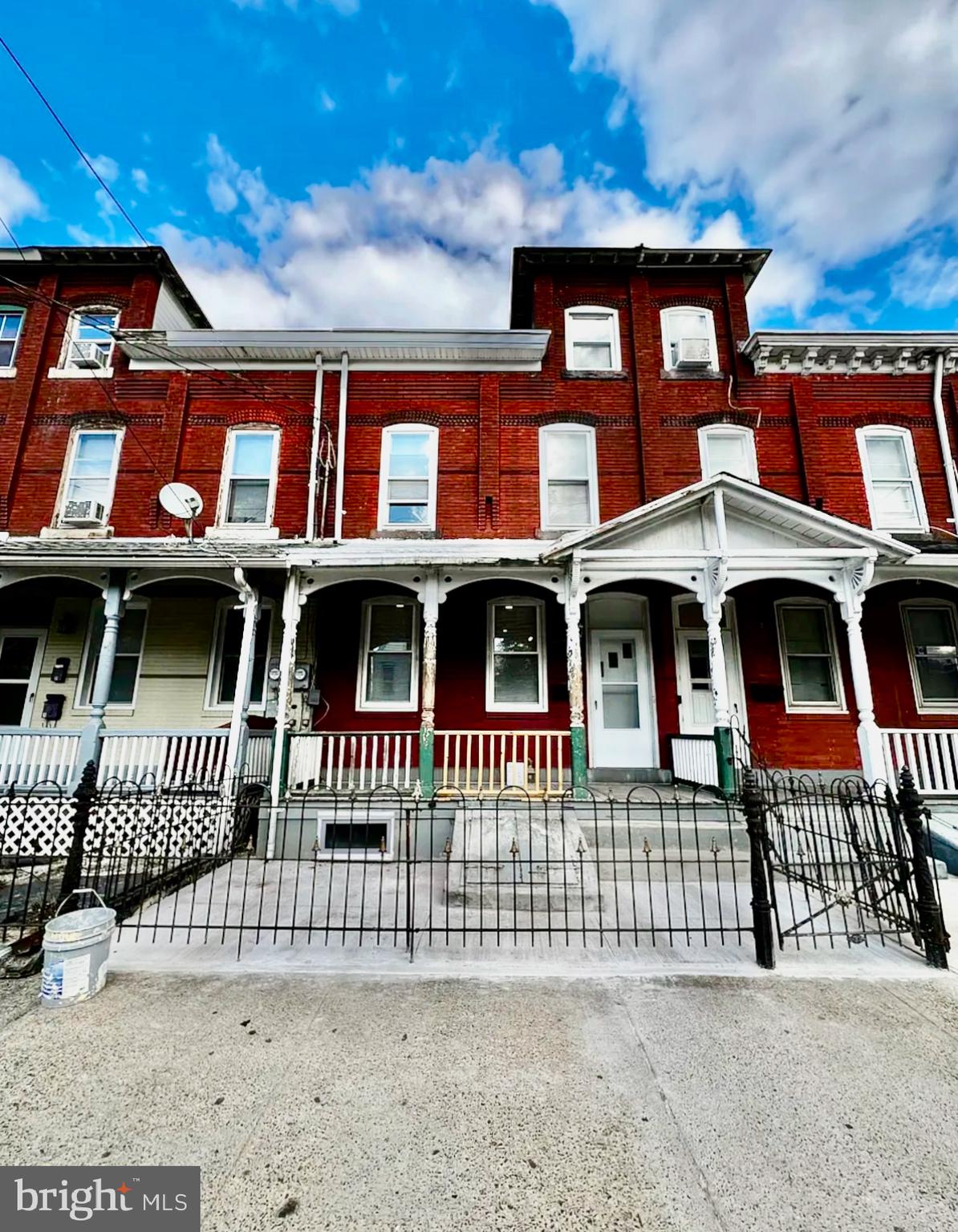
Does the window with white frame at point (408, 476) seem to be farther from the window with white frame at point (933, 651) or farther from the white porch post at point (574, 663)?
the window with white frame at point (933, 651)

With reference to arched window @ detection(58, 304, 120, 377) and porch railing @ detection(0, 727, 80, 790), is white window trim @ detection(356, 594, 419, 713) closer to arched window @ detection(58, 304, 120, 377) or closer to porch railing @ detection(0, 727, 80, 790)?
porch railing @ detection(0, 727, 80, 790)

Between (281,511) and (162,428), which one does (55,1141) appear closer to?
(281,511)

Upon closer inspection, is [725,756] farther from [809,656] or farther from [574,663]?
[809,656]

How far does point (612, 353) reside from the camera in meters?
11.3

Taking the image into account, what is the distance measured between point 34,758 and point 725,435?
12.9 meters

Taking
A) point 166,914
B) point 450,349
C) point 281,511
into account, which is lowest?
point 166,914

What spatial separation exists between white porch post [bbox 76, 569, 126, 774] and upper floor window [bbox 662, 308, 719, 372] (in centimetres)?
1080

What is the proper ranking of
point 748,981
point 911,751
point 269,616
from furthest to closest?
point 269,616 → point 911,751 → point 748,981

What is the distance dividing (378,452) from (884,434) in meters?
9.81

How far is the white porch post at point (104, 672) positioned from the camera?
7.95 meters

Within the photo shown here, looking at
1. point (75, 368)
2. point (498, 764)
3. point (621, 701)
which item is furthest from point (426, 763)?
point (75, 368)

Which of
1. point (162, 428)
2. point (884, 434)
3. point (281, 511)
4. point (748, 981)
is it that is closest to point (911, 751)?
point (748, 981)

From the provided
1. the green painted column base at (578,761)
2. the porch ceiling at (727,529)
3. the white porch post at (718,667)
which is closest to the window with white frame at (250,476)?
the porch ceiling at (727,529)

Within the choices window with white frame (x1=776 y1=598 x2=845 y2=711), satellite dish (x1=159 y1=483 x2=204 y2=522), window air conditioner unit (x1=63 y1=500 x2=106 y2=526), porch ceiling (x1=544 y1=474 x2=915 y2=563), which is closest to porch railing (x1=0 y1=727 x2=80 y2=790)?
satellite dish (x1=159 y1=483 x2=204 y2=522)
